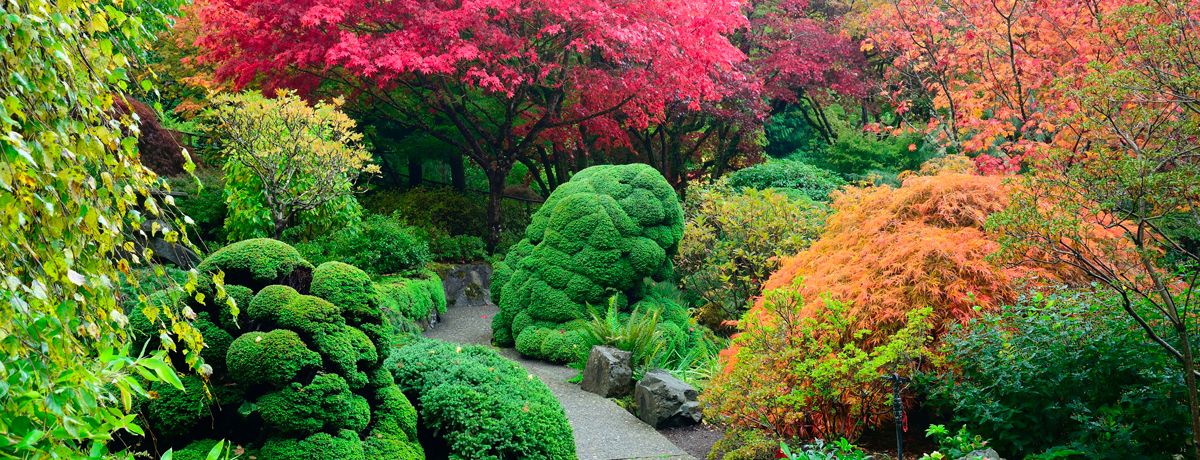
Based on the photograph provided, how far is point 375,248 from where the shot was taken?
10219 millimetres

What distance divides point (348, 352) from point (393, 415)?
60 cm

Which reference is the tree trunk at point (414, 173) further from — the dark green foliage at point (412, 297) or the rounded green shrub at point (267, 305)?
the rounded green shrub at point (267, 305)

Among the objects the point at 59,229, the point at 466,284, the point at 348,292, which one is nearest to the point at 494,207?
the point at 466,284

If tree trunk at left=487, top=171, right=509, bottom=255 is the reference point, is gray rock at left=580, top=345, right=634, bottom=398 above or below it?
below

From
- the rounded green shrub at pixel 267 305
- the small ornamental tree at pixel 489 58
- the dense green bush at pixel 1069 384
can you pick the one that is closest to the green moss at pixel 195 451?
the rounded green shrub at pixel 267 305

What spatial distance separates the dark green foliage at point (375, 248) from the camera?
9516mm

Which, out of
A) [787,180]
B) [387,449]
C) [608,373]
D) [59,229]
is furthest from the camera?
[787,180]

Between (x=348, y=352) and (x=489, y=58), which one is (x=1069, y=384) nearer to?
(x=348, y=352)

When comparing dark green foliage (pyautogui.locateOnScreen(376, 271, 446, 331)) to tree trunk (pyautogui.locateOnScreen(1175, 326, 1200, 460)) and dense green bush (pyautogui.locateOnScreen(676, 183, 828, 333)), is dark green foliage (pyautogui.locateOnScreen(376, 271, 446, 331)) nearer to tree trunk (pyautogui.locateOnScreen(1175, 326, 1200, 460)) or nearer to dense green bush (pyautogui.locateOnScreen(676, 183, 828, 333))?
dense green bush (pyautogui.locateOnScreen(676, 183, 828, 333))

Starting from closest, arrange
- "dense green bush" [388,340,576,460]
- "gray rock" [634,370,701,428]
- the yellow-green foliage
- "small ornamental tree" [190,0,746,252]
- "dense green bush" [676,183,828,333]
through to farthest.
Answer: the yellow-green foliage < "dense green bush" [388,340,576,460] < "gray rock" [634,370,701,428] < "dense green bush" [676,183,828,333] < "small ornamental tree" [190,0,746,252]

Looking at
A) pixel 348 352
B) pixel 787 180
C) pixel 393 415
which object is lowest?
pixel 393 415

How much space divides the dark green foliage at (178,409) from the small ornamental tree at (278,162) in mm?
4619

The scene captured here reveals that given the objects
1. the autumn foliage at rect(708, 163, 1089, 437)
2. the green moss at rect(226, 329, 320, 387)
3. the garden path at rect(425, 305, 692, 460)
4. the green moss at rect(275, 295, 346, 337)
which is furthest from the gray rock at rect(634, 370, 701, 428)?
the green moss at rect(226, 329, 320, 387)

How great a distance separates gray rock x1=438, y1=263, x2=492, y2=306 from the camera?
11.7 metres
